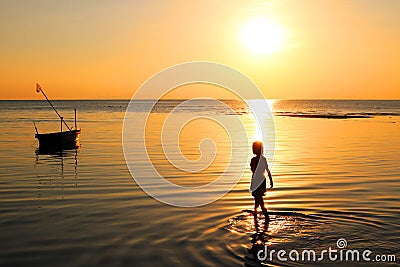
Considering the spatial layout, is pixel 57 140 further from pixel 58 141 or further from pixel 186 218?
pixel 186 218

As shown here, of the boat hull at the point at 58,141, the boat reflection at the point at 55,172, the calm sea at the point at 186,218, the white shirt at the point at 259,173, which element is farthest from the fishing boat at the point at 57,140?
the white shirt at the point at 259,173

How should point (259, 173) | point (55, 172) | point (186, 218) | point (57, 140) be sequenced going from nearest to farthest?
1. point (259, 173)
2. point (186, 218)
3. point (55, 172)
4. point (57, 140)

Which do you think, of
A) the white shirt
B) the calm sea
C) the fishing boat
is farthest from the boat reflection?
the white shirt

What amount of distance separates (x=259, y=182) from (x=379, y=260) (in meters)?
4.36

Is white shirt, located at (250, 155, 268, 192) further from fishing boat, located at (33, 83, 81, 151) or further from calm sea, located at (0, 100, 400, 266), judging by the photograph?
fishing boat, located at (33, 83, 81, 151)

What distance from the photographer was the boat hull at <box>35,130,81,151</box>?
36022 mm

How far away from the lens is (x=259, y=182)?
1351 centimetres

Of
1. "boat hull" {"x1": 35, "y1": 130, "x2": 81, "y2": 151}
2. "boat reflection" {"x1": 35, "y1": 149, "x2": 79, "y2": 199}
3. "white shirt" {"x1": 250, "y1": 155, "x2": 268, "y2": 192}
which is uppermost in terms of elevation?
"boat hull" {"x1": 35, "y1": 130, "x2": 81, "y2": 151}

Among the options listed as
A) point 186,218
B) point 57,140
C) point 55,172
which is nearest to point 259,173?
point 186,218

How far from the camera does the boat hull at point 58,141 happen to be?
3602 cm

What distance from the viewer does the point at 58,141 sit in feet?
122

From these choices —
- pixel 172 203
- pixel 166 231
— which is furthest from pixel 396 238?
pixel 172 203

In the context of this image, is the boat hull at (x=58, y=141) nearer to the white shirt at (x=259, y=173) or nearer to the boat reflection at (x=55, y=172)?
the boat reflection at (x=55, y=172)

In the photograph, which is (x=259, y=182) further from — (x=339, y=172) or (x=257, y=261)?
(x=339, y=172)
